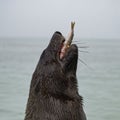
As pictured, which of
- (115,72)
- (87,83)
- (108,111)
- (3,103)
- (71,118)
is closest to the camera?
(71,118)

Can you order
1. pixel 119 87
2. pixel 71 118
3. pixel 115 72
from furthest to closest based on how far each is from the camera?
pixel 115 72 < pixel 119 87 < pixel 71 118

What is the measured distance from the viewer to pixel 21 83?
20344 mm

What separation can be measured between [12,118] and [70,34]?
293 inches

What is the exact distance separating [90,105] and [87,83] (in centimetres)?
581

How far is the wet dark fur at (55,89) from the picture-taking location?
577cm

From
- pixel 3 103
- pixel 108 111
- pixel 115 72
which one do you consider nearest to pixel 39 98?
pixel 108 111

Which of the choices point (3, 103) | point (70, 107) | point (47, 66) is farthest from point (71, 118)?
point (3, 103)

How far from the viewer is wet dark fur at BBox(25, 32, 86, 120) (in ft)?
18.9

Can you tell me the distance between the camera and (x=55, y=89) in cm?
582

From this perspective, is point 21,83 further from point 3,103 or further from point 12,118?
point 12,118

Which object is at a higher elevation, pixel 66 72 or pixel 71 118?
pixel 66 72

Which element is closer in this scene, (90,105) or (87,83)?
(90,105)

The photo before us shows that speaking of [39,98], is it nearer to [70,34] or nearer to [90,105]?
[70,34]

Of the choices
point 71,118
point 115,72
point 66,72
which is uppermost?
point 66,72
